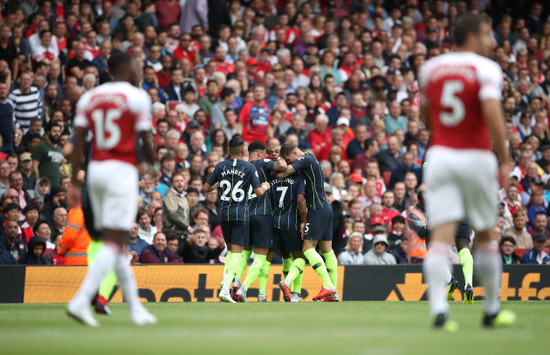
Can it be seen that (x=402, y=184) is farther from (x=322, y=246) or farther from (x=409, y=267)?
(x=322, y=246)

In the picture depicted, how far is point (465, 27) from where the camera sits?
732 centimetres

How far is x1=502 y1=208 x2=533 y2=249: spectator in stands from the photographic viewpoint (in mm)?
17469

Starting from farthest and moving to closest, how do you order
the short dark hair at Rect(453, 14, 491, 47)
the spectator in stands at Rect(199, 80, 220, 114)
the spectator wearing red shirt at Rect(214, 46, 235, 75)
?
1. the spectator wearing red shirt at Rect(214, 46, 235, 75)
2. the spectator in stands at Rect(199, 80, 220, 114)
3. the short dark hair at Rect(453, 14, 491, 47)

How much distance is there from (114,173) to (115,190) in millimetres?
149

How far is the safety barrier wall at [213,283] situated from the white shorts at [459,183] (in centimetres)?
795

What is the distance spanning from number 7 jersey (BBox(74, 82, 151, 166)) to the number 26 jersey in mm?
5755

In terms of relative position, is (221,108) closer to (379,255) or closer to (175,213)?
(175,213)

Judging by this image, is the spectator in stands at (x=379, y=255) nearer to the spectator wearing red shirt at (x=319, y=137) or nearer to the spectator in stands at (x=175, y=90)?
the spectator wearing red shirt at (x=319, y=137)

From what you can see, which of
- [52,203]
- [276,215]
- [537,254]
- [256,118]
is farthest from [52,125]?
[537,254]

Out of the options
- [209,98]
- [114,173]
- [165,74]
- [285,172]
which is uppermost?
[165,74]

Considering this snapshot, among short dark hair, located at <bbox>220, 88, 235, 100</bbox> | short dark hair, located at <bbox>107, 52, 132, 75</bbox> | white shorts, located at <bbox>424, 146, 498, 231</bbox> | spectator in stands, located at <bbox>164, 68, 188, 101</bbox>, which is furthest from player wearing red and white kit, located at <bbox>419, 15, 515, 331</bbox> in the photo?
spectator in stands, located at <bbox>164, 68, 188, 101</bbox>

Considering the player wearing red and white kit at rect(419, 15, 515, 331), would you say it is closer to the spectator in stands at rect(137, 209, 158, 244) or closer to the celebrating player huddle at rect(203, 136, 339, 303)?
the celebrating player huddle at rect(203, 136, 339, 303)

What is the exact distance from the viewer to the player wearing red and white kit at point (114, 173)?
24.1ft

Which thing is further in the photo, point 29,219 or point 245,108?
point 245,108
